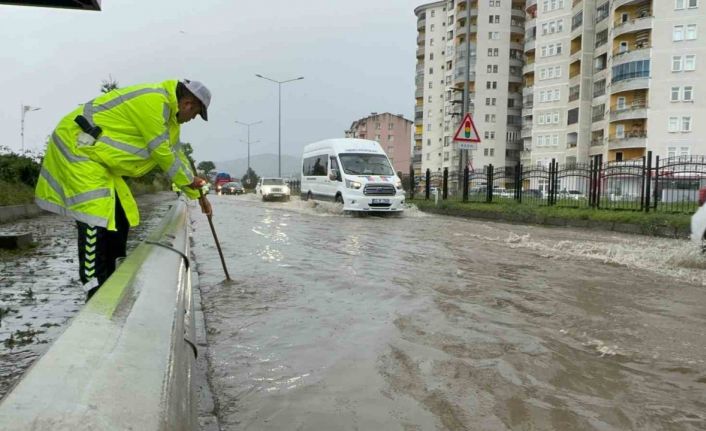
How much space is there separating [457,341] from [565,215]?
11506 millimetres

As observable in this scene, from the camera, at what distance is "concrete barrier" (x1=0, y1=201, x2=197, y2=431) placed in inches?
38.2

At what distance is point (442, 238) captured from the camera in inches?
428

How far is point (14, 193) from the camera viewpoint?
13.6m

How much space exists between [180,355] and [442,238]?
9.49 m

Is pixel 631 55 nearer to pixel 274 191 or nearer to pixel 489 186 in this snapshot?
pixel 274 191

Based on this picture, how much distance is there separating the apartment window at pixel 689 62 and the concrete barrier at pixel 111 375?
183 ft

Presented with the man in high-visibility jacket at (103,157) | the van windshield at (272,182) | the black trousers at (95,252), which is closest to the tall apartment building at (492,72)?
the van windshield at (272,182)

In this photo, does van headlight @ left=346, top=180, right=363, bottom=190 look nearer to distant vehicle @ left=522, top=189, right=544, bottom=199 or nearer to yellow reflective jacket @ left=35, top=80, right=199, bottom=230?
distant vehicle @ left=522, top=189, right=544, bottom=199

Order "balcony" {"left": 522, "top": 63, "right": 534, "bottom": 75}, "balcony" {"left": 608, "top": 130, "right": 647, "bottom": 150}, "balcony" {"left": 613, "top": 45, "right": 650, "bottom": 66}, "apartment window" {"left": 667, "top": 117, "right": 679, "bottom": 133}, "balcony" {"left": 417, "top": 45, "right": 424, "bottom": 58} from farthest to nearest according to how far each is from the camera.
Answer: "balcony" {"left": 417, "top": 45, "right": 424, "bottom": 58} → "balcony" {"left": 522, "top": 63, "right": 534, "bottom": 75} → "balcony" {"left": 608, "top": 130, "right": 647, "bottom": 150} → "balcony" {"left": 613, "top": 45, "right": 650, "bottom": 66} → "apartment window" {"left": 667, "top": 117, "right": 679, "bottom": 133}

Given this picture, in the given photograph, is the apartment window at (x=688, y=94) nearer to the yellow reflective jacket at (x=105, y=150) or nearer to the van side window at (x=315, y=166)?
the van side window at (x=315, y=166)

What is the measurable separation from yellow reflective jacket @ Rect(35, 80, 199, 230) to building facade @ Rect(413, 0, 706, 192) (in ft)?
58.7

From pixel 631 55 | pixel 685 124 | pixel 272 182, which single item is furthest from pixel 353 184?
pixel 631 55

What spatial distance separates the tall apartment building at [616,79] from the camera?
47844 mm

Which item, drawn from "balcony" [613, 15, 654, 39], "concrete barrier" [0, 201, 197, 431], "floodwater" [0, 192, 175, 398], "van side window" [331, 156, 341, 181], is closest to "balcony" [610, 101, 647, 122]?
"balcony" [613, 15, 654, 39]
